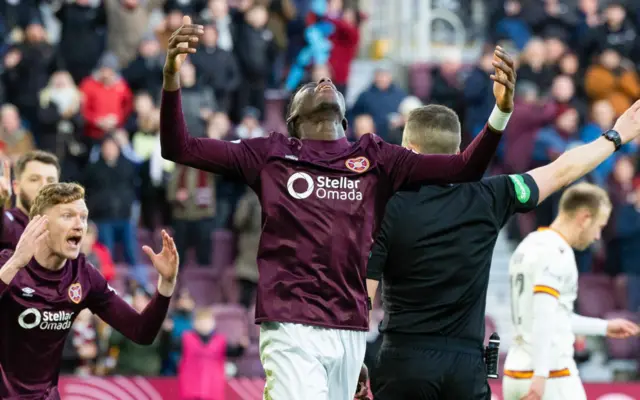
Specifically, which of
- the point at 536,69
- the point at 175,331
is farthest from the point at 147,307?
the point at 536,69

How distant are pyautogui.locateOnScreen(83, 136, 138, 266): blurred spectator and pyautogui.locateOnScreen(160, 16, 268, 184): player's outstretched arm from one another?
30.9 ft

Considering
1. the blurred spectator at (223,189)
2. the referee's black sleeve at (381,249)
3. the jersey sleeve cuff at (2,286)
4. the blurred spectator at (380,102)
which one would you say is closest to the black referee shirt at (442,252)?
the referee's black sleeve at (381,249)

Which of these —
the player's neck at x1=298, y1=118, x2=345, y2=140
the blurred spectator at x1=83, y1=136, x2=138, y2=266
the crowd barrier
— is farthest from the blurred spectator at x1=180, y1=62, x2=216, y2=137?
the player's neck at x1=298, y1=118, x2=345, y2=140

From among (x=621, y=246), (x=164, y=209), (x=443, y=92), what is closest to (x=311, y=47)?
(x=443, y=92)

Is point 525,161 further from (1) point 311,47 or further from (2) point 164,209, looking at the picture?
(2) point 164,209

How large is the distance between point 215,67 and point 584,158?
10450 mm

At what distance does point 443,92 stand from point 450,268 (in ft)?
37.4

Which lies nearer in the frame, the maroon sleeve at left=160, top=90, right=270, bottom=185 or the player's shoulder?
the maroon sleeve at left=160, top=90, right=270, bottom=185

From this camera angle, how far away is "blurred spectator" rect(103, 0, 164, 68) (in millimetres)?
17062

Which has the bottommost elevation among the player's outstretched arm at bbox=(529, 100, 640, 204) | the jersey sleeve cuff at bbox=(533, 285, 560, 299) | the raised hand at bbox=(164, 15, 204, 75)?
the jersey sleeve cuff at bbox=(533, 285, 560, 299)

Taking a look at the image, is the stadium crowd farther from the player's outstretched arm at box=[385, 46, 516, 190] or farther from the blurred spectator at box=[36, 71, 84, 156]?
the player's outstretched arm at box=[385, 46, 516, 190]

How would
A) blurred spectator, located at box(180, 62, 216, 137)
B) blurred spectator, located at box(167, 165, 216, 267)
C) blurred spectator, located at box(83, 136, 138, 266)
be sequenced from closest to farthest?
blurred spectator, located at box(83, 136, 138, 266) → blurred spectator, located at box(167, 165, 216, 267) → blurred spectator, located at box(180, 62, 216, 137)

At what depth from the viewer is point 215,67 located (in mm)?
16719

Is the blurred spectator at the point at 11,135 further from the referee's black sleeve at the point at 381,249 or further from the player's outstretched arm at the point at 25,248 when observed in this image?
the referee's black sleeve at the point at 381,249
